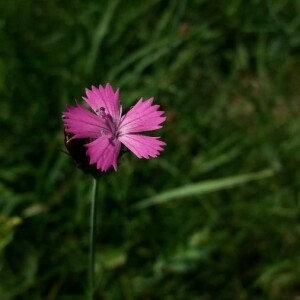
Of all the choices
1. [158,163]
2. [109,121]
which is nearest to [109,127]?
[109,121]

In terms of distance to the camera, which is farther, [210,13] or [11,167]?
[210,13]

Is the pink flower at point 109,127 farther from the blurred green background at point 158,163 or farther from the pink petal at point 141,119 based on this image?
the blurred green background at point 158,163

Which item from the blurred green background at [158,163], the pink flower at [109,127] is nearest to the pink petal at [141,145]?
the pink flower at [109,127]

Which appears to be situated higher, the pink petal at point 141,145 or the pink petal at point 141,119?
the pink petal at point 141,119

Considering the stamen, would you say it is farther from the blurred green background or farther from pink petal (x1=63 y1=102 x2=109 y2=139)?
the blurred green background

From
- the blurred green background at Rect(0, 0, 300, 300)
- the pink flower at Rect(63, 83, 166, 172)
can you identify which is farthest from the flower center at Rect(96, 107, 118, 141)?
the blurred green background at Rect(0, 0, 300, 300)

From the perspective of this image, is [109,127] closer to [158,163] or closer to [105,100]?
[105,100]

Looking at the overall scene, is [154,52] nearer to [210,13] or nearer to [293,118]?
[210,13]

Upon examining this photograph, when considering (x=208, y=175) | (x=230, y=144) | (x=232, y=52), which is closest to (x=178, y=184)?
(x=208, y=175)
